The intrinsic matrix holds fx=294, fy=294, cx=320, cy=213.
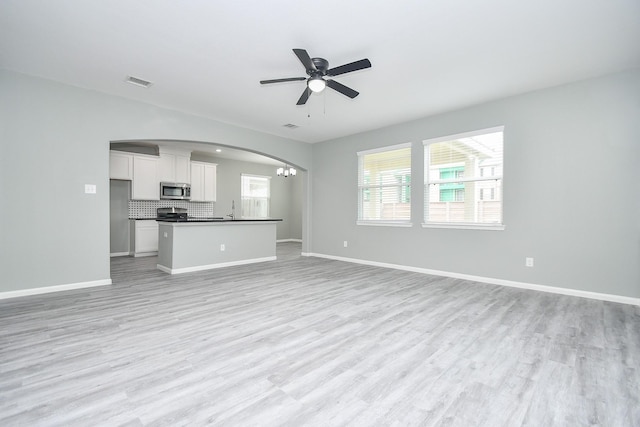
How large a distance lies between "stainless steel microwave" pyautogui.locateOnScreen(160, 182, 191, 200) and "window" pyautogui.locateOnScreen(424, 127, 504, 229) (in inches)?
240

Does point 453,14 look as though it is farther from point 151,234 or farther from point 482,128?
point 151,234

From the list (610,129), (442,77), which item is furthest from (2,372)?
(610,129)

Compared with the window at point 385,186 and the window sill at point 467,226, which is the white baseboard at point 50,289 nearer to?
the window at point 385,186

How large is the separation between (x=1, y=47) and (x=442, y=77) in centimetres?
501

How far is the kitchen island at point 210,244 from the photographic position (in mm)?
5277

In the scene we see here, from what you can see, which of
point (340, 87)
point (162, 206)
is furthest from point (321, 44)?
point (162, 206)

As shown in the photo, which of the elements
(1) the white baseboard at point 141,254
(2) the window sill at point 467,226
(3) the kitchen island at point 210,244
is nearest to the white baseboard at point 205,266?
(3) the kitchen island at point 210,244

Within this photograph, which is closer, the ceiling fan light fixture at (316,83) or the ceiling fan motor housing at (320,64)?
the ceiling fan motor housing at (320,64)

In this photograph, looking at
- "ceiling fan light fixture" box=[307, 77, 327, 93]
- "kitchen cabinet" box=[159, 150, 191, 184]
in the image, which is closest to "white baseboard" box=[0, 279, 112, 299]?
"kitchen cabinet" box=[159, 150, 191, 184]

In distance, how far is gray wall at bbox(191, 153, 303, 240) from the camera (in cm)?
912

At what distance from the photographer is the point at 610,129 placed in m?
3.66

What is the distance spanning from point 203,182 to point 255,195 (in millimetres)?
2078

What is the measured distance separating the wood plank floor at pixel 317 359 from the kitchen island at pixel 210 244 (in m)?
1.52

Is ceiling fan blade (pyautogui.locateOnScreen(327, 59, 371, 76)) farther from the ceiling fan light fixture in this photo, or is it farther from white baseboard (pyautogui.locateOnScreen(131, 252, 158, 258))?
white baseboard (pyautogui.locateOnScreen(131, 252, 158, 258))
